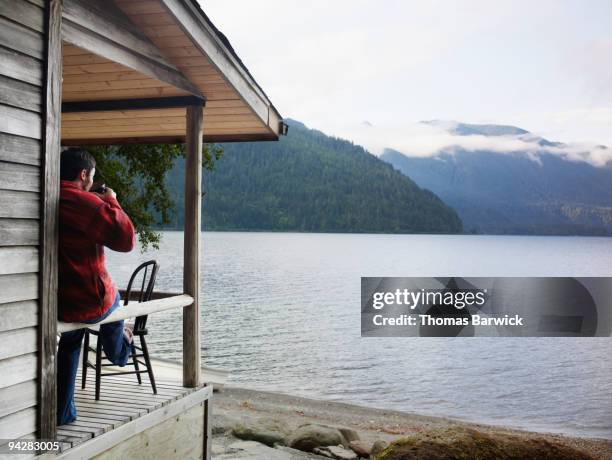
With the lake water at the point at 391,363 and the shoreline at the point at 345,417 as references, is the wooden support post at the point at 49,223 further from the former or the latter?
the lake water at the point at 391,363

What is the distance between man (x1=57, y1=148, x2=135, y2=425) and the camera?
13.8 feet

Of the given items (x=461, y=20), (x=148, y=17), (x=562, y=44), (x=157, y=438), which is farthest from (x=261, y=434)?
(x=562, y=44)

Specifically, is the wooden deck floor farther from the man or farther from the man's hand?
the man's hand

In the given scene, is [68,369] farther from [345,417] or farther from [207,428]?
[345,417]

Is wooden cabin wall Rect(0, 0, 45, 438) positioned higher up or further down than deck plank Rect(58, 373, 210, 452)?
higher up

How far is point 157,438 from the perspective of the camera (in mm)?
5336

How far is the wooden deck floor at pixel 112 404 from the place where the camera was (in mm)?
4469

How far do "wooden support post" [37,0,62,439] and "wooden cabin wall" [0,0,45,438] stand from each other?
0.11ft

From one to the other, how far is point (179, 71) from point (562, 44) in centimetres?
18109

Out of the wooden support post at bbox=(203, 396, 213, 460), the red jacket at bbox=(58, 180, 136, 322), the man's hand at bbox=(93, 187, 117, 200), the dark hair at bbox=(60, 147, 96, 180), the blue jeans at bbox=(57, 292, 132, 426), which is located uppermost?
the dark hair at bbox=(60, 147, 96, 180)

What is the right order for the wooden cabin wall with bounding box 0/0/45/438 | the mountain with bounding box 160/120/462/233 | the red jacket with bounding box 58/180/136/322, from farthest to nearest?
the mountain with bounding box 160/120/462/233 < the red jacket with bounding box 58/180/136/322 < the wooden cabin wall with bounding box 0/0/45/438

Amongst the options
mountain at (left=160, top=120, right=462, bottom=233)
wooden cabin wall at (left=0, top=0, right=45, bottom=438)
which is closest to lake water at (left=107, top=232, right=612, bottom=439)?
wooden cabin wall at (left=0, top=0, right=45, bottom=438)

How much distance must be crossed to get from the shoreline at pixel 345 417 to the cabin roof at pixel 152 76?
6.54 meters

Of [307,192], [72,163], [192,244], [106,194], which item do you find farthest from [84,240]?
[307,192]
